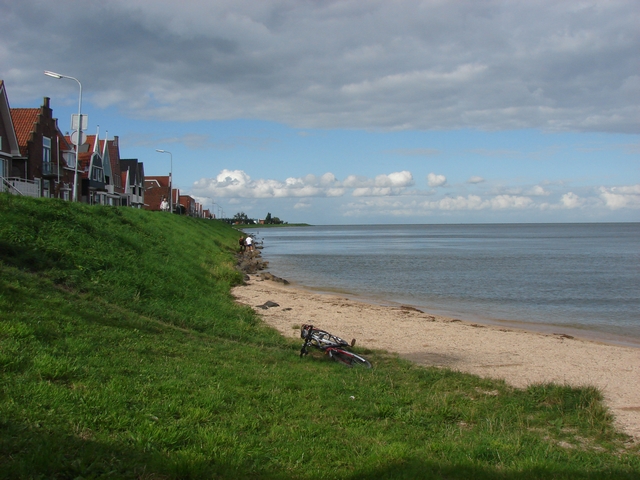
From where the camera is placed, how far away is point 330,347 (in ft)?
38.3

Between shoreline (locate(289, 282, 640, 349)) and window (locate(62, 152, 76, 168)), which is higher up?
window (locate(62, 152, 76, 168))

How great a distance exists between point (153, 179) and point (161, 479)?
387 feet

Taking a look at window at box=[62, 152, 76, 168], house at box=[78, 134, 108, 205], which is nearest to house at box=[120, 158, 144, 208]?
house at box=[78, 134, 108, 205]

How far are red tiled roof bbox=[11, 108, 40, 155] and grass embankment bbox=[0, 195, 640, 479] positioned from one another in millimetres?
36573

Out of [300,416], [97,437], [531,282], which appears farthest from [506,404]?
[531,282]

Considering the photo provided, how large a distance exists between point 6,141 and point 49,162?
7247 mm

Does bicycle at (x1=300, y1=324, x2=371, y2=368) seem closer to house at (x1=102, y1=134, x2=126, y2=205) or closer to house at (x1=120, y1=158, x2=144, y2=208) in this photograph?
house at (x1=102, y1=134, x2=126, y2=205)

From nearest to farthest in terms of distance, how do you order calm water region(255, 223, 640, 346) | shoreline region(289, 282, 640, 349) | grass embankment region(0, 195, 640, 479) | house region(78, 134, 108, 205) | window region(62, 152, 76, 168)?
1. grass embankment region(0, 195, 640, 479)
2. shoreline region(289, 282, 640, 349)
3. calm water region(255, 223, 640, 346)
4. window region(62, 152, 76, 168)
5. house region(78, 134, 108, 205)

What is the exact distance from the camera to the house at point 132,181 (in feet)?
275

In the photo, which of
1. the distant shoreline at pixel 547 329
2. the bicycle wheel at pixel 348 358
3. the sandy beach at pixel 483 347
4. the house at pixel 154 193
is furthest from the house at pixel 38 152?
the house at pixel 154 193

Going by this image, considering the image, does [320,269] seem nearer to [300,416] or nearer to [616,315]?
[616,315]

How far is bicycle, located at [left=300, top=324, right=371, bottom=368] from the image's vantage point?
11.4 m

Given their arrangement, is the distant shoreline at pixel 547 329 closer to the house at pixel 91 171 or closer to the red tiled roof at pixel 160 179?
the house at pixel 91 171

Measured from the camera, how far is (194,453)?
17.9 ft
